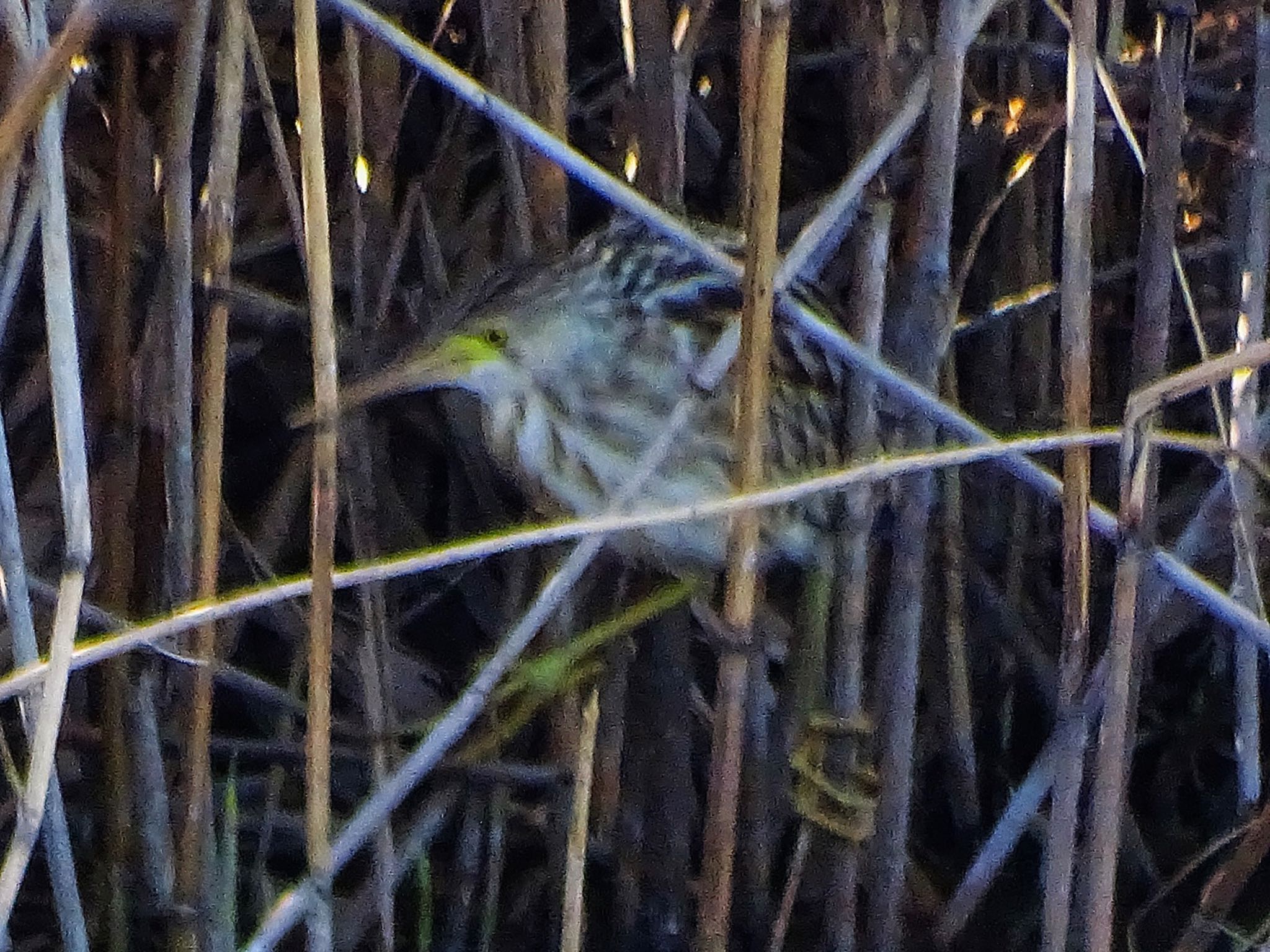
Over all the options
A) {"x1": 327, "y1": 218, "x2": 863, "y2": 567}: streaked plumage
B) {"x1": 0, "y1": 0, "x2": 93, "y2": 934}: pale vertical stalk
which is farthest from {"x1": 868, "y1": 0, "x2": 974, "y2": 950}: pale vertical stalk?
{"x1": 0, "y1": 0, "x2": 93, "y2": 934}: pale vertical stalk

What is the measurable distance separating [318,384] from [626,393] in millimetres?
444

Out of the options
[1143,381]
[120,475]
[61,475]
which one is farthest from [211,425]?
[1143,381]

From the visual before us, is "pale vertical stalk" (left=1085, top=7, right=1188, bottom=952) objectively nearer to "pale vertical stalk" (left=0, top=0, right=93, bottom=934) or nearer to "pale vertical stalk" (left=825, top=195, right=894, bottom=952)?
"pale vertical stalk" (left=825, top=195, right=894, bottom=952)

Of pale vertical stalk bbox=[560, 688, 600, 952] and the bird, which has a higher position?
the bird

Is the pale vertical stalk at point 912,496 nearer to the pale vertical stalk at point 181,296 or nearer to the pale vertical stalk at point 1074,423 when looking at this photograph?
the pale vertical stalk at point 1074,423

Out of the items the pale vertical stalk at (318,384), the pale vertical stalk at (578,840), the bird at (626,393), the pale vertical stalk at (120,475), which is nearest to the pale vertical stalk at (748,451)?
the pale vertical stalk at (578,840)

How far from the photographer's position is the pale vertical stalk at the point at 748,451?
64cm

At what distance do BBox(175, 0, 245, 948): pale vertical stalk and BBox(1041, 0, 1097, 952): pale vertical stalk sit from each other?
0.43m

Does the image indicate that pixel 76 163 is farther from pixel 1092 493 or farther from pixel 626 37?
pixel 1092 493

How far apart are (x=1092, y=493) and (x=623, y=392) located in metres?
0.40

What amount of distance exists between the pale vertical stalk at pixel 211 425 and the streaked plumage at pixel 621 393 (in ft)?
0.89

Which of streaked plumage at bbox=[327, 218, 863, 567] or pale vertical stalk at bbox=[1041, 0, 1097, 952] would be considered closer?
pale vertical stalk at bbox=[1041, 0, 1097, 952]

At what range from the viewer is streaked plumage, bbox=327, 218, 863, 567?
1058 millimetres

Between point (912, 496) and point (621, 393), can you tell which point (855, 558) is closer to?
point (912, 496)
